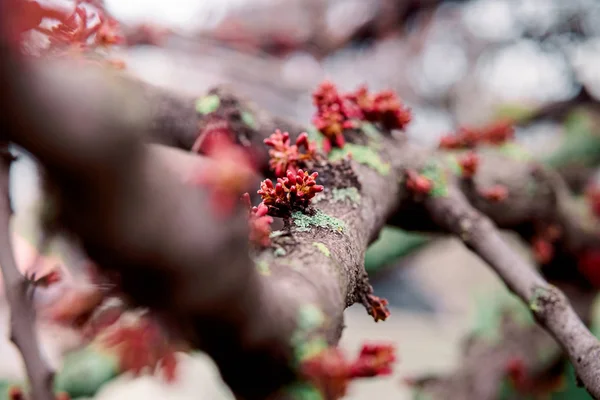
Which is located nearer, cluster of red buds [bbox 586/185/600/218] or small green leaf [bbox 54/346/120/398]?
small green leaf [bbox 54/346/120/398]

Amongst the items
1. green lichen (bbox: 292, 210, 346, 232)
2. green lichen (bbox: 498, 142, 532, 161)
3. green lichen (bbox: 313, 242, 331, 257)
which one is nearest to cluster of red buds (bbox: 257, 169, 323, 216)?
green lichen (bbox: 292, 210, 346, 232)

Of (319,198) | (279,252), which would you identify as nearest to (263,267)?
(279,252)

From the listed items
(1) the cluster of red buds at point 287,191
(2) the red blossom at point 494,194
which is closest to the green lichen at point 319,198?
(1) the cluster of red buds at point 287,191

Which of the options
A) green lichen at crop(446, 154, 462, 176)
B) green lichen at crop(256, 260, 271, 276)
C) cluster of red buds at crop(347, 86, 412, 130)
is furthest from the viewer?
green lichen at crop(446, 154, 462, 176)

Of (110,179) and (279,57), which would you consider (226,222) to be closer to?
(110,179)

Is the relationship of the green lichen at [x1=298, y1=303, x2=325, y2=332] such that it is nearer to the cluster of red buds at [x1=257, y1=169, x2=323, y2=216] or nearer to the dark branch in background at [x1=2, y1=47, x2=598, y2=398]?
the dark branch in background at [x1=2, y1=47, x2=598, y2=398]
